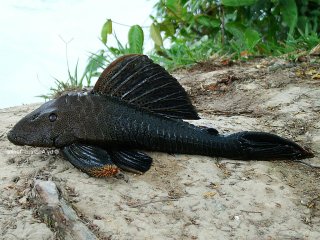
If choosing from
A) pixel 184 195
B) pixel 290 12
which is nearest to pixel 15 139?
pixel 184 195

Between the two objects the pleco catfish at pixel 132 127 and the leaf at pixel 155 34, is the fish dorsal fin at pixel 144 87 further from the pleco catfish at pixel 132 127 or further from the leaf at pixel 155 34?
the leaf at pixel 155 34

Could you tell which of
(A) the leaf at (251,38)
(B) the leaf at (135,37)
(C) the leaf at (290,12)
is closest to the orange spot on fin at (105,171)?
(B) the leaf at (135,37)

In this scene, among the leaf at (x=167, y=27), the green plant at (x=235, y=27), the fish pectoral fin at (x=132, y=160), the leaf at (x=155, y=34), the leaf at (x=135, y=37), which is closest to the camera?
the fish pectoral fin at (x=132, y=160)

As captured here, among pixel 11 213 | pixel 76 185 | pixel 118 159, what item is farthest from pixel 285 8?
pixel 11 213

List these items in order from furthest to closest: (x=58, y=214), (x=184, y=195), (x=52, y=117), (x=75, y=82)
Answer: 1. (x=75, y=82)
2. (x=52, y=117)
3. (x=184, y=195)
4. (x=58, y=214)

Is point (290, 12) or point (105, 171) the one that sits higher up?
point (290, 12)

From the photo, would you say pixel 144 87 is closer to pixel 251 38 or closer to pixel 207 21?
pixel 251 38
